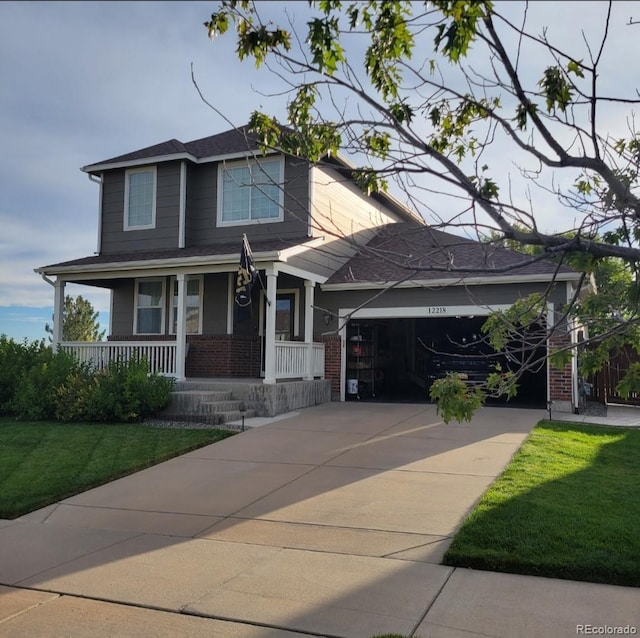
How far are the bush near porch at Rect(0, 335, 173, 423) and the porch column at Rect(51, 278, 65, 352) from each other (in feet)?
5.37

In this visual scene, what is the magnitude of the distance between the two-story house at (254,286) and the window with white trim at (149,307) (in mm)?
39

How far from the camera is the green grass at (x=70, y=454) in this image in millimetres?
8031

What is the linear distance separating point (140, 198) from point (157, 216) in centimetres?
88

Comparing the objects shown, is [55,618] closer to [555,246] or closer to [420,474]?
[555,246]

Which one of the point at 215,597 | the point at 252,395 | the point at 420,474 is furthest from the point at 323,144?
the point at 252,395

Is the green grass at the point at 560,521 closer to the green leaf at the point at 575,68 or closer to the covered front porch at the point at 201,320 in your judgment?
the green leaf at the point at 575,68

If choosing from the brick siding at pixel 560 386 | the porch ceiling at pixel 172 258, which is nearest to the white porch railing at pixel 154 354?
the porch ceiling at pixel 172 258

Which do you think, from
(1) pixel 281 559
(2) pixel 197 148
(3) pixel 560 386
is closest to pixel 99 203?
(2) pixel 197 148

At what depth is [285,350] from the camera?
14.7 metres

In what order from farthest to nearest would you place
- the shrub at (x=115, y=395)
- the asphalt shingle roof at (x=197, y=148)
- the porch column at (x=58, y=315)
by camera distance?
the asphalt shingle roof at (x=197, y=148), the porch column at (x=58, y=315), the shrub at (x=115, y=395)

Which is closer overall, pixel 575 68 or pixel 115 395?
pixel 575 68

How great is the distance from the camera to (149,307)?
17.7m

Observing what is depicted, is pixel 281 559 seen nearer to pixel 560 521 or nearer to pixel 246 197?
pixel 560 521

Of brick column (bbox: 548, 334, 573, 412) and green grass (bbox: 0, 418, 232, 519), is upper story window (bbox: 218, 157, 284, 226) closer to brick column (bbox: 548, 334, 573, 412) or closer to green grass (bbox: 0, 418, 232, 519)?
green grass (bbox: 0, 418, 232, 519)
